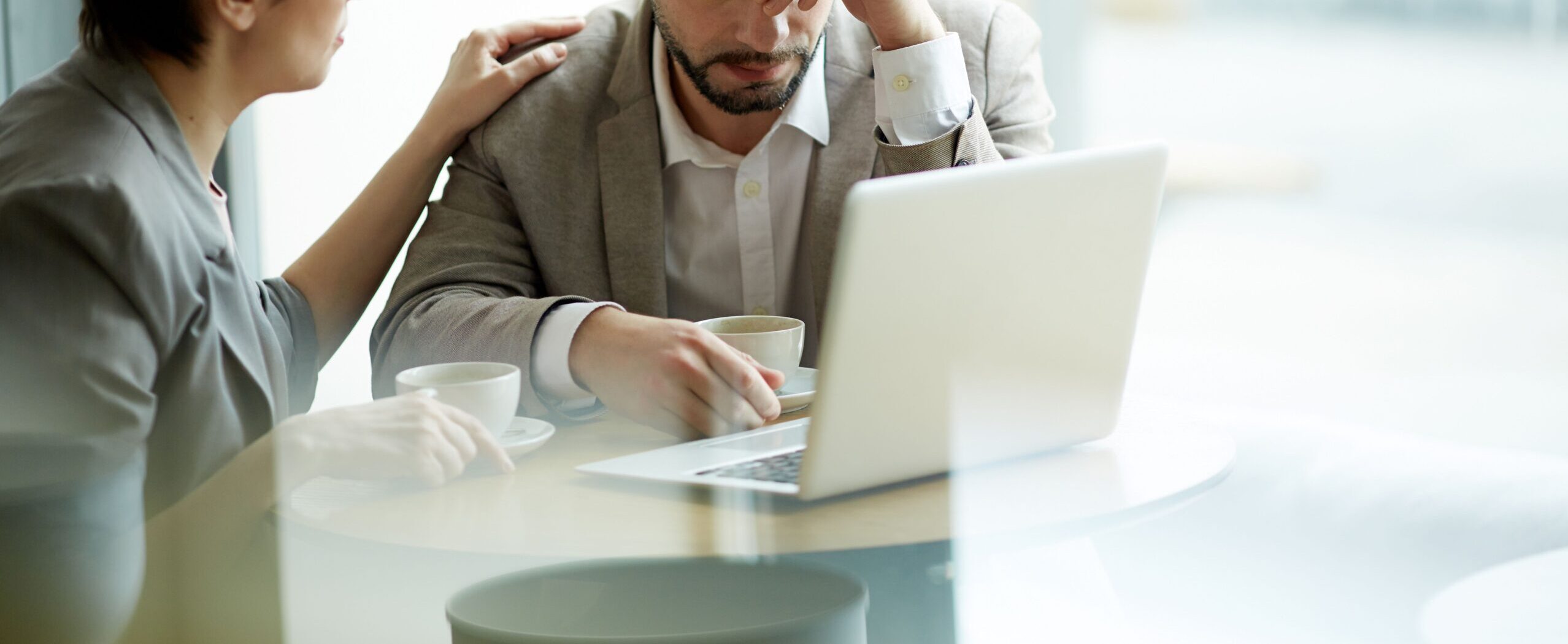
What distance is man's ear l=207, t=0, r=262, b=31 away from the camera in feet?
2.15

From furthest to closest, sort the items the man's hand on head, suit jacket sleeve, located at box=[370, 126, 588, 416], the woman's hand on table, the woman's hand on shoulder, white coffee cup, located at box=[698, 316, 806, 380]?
the woman's hand on shoulder, the man's hand on head, suit jacket sleeve, located at box=[370, 126, 588, 416], white coffee cup, located at box=[698, 316, 806, 380], the woman's hand on table

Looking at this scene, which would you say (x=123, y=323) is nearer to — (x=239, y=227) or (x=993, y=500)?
(x=993, y=500)

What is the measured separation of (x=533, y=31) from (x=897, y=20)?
0.35 m

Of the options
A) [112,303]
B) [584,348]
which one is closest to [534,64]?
[584,348]

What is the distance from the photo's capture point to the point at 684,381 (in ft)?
2.41

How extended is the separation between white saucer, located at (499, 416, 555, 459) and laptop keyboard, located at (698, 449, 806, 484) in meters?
0.12

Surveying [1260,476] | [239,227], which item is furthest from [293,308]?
[1260,476]

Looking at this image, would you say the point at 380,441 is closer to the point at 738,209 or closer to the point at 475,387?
the point at 475,387

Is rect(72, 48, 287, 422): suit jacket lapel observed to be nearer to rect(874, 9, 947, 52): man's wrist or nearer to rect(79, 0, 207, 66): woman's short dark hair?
rect(79, 0, 207, 66): woman's short dark hair

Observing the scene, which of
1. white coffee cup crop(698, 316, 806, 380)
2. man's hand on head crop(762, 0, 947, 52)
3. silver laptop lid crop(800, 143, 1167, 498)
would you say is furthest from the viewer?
man's hand on head crop(762, 0, 947, 52)

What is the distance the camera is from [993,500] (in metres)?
0.63

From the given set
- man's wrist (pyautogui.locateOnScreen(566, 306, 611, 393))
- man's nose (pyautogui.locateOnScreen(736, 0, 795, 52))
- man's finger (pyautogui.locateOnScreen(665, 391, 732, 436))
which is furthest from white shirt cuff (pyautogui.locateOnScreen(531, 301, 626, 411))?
man's nose (pyautogui.locateOnScreen(736, 0, 795, 52))

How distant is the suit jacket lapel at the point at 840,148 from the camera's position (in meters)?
1.09

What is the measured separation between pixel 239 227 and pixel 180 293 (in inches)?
40.3
